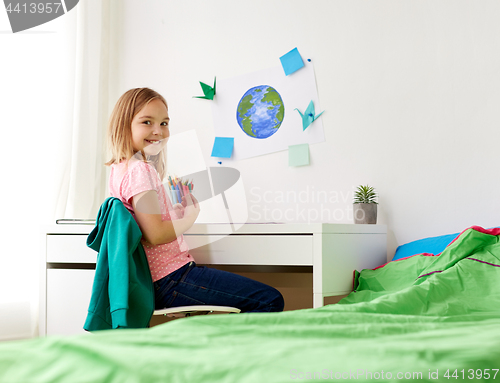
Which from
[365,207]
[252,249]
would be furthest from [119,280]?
[365,207]

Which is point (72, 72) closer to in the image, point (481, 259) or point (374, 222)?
point (374, 222)

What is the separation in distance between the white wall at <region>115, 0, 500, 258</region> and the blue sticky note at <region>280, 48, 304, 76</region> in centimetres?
3

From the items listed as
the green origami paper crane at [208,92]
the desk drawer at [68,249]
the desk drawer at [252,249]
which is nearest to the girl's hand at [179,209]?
the desk drawer at [252,249]

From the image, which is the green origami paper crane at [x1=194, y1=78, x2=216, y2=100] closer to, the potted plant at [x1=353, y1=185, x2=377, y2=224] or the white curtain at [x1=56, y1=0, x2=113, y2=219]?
the white curtain at [x1=56, y1=0, x2=113, y2=219]

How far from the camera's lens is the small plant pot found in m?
1.94

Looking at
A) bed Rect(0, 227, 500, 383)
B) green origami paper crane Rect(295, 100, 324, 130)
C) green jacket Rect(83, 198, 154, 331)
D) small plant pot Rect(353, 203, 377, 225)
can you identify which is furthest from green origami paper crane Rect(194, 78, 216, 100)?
bed Rect(0, 227, 500, 383)

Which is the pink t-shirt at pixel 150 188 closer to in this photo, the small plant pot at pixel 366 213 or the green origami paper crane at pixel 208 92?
the small plant pot at pixel 366 213

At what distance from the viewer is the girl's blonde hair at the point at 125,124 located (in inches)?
61.8

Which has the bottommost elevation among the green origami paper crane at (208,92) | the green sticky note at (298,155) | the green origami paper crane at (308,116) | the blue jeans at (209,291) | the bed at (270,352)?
the blue jeans at (209,291)

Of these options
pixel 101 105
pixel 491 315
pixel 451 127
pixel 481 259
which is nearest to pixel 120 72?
pixel 101 105

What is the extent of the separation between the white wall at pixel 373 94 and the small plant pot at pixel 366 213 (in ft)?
0.39

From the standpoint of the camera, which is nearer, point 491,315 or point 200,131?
point 491,315

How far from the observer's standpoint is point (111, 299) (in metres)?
1.30

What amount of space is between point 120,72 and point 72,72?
336mm
